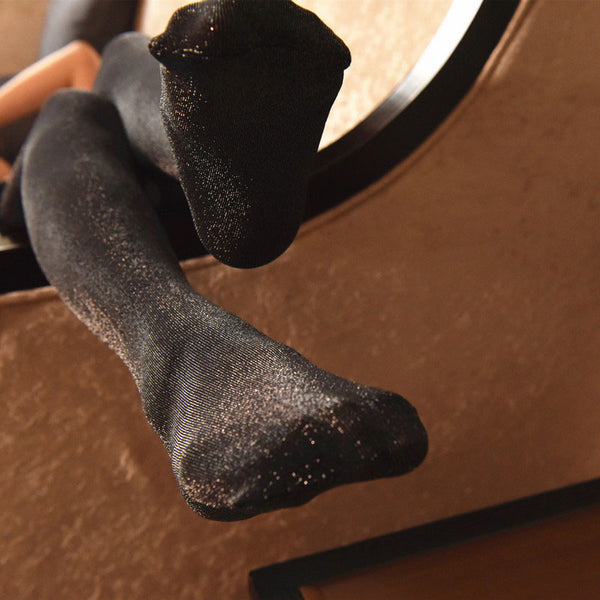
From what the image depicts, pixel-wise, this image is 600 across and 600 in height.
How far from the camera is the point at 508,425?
73 centimetres

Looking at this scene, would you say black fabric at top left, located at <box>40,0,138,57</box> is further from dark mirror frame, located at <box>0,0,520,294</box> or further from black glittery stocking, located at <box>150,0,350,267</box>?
black glittery stocking, located at <box>150,0,350,267</box>

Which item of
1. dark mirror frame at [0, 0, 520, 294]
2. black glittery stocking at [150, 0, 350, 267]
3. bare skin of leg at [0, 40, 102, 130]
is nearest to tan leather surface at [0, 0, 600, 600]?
dark mirror frame at [0, 0, 520, 294]

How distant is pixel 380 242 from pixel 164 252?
0.23 meters

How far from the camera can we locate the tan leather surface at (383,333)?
0.56 metres

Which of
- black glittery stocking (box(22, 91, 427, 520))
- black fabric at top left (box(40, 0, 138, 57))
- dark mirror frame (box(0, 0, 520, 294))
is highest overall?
dark mirror frame (box(0, 0, 520, 294))

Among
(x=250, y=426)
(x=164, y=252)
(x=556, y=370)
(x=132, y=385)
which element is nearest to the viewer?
(x=250, y=426)

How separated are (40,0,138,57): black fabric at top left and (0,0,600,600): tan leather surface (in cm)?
102

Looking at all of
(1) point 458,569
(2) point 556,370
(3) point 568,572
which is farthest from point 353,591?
(2) point 556,370

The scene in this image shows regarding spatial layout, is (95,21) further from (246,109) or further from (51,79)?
(246,109)

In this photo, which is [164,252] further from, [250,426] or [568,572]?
[568,572]

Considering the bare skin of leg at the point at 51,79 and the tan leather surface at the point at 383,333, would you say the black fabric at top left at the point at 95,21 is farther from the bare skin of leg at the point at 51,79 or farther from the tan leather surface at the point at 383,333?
the tan leather surface at the point at 383,333

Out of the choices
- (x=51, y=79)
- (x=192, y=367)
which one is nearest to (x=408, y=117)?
(x=192, y=367)

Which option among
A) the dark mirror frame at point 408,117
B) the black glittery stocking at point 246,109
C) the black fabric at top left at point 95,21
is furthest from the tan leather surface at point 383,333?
the black fabric at top left at point 95,21

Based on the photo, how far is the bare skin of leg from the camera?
3.16 ft
